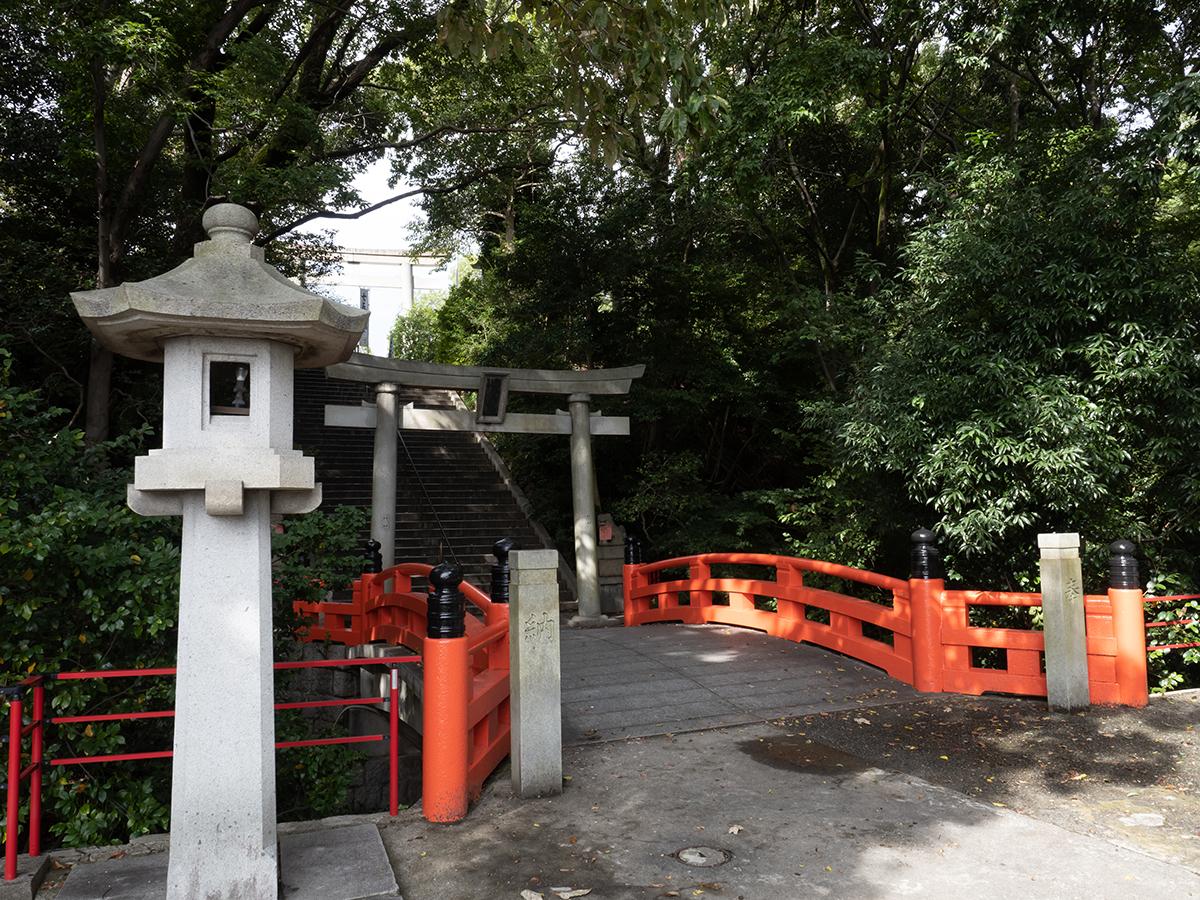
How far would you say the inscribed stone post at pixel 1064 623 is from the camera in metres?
6.48

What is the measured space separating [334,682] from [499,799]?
266 inches

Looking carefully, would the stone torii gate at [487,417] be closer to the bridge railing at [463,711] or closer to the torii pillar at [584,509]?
the torii pillar at [584,509]

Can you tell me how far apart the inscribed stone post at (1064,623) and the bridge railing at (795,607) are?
48.2 inches

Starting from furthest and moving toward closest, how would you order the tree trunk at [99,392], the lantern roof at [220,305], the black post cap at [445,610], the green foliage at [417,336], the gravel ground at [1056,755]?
the green foliage at [417,336]
the tree trunk at [99,392]
the black post cap at [445,610]
the gravel ground at [1056,755]
the lantern roof at [220,305]

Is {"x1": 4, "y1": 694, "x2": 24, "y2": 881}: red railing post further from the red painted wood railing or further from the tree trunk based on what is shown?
the tree trunk

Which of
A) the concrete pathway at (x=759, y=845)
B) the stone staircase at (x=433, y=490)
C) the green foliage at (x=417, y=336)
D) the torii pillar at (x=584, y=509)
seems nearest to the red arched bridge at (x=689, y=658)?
the concrete pathway at (x=759, y=845)

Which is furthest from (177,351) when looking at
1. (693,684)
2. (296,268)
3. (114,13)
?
(296,268)

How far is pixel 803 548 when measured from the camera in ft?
38.5

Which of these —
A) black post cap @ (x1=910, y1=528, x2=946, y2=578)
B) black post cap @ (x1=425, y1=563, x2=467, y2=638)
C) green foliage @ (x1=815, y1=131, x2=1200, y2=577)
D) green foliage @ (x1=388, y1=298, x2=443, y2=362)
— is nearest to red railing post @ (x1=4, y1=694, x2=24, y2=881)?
black post cap @ (x1=425, y1=563, x2=467, y2=638)

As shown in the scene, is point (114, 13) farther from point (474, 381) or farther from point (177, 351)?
point (177, 351)

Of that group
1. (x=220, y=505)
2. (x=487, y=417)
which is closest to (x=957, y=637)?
(x=220, y=505)

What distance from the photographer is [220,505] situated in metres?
3.61

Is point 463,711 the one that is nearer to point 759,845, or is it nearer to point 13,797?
point 759,845

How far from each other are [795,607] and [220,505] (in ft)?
23.2
